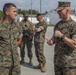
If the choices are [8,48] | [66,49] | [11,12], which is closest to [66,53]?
[66,49]

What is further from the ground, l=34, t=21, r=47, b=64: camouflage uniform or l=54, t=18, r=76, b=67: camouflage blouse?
l=54, t=18, r=76, b=67: camouflage blouse

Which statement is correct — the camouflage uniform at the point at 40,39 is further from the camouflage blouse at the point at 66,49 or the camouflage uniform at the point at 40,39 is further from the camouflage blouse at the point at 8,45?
the camouflage blouse at the point at 66,49

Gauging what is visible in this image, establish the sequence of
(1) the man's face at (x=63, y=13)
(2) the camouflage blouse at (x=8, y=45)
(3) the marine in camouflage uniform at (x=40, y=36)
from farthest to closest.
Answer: (3) the marine in camouflage uniform at (x=40, y=36), (2) the camouflage blouse at (x=8, y=45), (1) the man's face at (x=63, y=13)

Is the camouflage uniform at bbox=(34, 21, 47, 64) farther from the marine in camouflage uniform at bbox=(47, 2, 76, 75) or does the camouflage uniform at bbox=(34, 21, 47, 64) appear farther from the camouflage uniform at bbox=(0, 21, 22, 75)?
the marine in camouflage uniform at bbox=(47, 2, 76, 75)

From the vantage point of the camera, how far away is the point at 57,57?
444 cm

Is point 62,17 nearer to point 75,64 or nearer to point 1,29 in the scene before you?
point 75,64

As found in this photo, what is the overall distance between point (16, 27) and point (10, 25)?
12 centimetres

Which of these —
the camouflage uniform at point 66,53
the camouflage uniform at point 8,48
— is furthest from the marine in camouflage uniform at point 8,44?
the camouflage uniform at point 66,53

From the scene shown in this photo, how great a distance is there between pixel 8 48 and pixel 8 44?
67 millimetres

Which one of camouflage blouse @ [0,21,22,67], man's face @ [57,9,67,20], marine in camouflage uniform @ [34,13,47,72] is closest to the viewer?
man's face @ [57,9,67,20]

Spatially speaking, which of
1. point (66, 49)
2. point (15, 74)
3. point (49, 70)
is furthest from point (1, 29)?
point (49, 70)

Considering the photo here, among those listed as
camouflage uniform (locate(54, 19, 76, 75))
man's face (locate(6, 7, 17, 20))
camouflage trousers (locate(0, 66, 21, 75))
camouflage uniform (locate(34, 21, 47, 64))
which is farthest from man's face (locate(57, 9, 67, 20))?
camouflage uniform (locate(34, 21, 47, 64))

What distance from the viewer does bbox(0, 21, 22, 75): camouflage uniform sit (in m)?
4.76

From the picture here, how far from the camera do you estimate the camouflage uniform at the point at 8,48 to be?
4.76 metres
